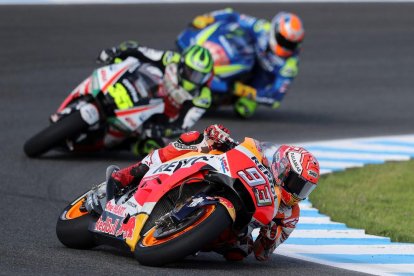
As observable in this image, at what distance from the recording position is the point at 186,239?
727cm

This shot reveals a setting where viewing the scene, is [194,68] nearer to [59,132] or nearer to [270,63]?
[59,132]

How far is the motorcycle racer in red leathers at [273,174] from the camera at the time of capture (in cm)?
767

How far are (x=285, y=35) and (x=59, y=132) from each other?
4.75 meters

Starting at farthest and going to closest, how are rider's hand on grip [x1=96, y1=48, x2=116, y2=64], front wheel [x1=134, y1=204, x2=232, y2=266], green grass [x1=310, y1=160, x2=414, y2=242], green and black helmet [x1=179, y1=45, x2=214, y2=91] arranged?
rider's hand on grip [x1=96, y1=48, x2=116, y2=64] < green and black helmet [x1=179, y1=45, x2=214, y2=91] < green grass [x1=310, y1=160, x2=414, y2=242] < front wheel [x1=134, y1=204, x2=232, y2=266]

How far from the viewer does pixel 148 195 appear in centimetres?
774

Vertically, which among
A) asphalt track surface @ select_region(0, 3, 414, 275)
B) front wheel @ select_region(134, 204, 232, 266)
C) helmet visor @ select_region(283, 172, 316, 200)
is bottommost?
asphalt track surface @ select_region(0, 3, 414, 275)

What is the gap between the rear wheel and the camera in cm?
812

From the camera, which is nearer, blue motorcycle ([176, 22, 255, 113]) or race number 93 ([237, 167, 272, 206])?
race number 93 ([237, 167, 272, 206])

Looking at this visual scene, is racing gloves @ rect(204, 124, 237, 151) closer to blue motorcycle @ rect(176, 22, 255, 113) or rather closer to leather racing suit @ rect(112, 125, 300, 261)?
leather racing suit @ rect(112, 125, 300, 261)

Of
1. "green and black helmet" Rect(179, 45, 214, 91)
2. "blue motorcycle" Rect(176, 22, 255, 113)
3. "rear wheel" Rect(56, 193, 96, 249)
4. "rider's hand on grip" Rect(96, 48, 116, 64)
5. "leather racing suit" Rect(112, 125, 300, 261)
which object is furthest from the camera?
"blue motorcycle" Rect(176, 22, 255, 113)

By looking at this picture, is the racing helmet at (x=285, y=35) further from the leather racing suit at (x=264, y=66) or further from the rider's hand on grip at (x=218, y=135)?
the rider's hand on grip at (x=218, y=135)

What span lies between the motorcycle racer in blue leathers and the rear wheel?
7.78 meters

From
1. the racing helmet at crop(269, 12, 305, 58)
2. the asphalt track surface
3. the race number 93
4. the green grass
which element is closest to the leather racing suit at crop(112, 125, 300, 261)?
the asphalt track surface

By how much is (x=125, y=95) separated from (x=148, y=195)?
4.83 meters
